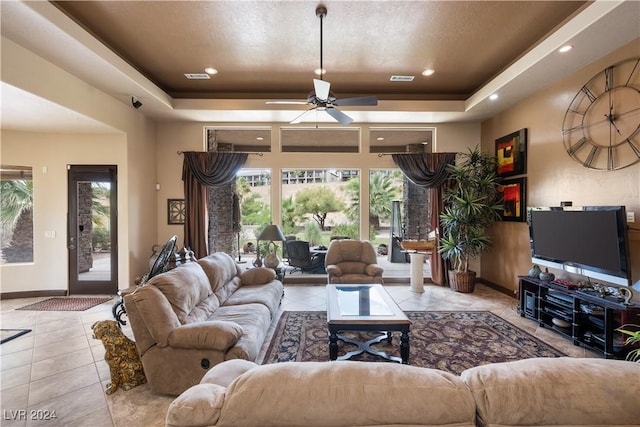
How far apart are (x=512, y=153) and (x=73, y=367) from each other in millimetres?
6744

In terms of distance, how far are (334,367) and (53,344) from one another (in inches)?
157

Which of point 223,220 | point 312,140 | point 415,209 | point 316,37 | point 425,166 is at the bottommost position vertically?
point 223,220

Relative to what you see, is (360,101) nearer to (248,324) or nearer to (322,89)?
(322,89)

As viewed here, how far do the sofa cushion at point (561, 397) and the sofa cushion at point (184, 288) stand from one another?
2.41m

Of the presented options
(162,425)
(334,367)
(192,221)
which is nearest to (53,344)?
(162,425)

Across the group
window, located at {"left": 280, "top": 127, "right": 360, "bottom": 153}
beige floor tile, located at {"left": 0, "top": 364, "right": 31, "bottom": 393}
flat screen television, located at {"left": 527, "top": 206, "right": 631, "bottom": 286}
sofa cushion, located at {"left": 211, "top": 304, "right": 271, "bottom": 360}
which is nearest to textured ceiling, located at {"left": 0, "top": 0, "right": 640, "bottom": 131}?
window, located at {"left": 280, "top": 127, "right": 360, "bottom": 153}

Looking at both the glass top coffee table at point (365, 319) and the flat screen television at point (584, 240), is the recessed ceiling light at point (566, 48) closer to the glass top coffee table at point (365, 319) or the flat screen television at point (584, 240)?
the flat screen television at point (584, 240)

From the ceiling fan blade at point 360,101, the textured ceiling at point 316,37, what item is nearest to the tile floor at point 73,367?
the ceiling fan blade at point 360,101

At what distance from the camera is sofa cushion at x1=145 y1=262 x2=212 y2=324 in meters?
2.50

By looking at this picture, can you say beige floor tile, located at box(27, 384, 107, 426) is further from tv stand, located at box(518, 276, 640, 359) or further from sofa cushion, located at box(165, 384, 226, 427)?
tv stand, located at box(518, 276, 640, 359)

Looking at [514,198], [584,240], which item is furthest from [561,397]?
[514,198]

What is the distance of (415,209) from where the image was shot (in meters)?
6.05

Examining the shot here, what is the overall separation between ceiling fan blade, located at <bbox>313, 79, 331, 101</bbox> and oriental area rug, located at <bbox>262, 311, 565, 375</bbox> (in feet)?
Result: 9.14

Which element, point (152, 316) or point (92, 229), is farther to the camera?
point (92, 229)
